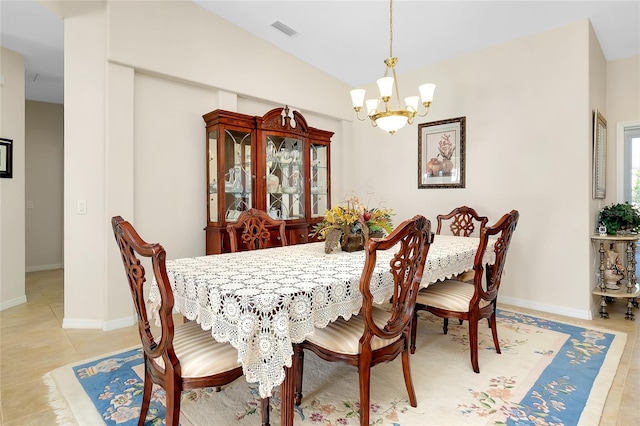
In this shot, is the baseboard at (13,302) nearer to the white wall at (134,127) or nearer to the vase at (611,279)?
the white wall at (134,127)

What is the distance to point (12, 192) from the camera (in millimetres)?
3625

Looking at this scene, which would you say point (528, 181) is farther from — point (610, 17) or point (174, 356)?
point (174, 356)

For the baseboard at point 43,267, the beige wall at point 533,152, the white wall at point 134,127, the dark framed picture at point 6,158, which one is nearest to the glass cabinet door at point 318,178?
the white wall at point 134,127

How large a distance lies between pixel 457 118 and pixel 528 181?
1.08 meters

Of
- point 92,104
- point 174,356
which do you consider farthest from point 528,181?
point 92,104

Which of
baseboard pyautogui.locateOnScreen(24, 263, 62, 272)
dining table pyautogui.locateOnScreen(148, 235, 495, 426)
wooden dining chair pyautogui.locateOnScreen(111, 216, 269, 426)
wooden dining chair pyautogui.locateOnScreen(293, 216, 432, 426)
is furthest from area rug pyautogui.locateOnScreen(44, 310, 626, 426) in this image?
baseboard pyautogui.locateOnScreen(24, 263, 62, 272)

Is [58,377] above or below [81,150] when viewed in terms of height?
below

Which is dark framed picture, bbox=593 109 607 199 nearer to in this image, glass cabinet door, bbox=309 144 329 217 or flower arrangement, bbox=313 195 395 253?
flower arrangement, bbox=313 195 395 253

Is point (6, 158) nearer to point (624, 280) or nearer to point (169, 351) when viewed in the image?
point (169, 351)

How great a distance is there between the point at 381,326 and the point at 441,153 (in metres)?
2.99

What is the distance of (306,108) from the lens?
14.8ft

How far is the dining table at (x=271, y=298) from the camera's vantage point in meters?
1.25

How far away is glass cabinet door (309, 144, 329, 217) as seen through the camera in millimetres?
4334

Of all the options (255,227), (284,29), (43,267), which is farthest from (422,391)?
(43,267)
